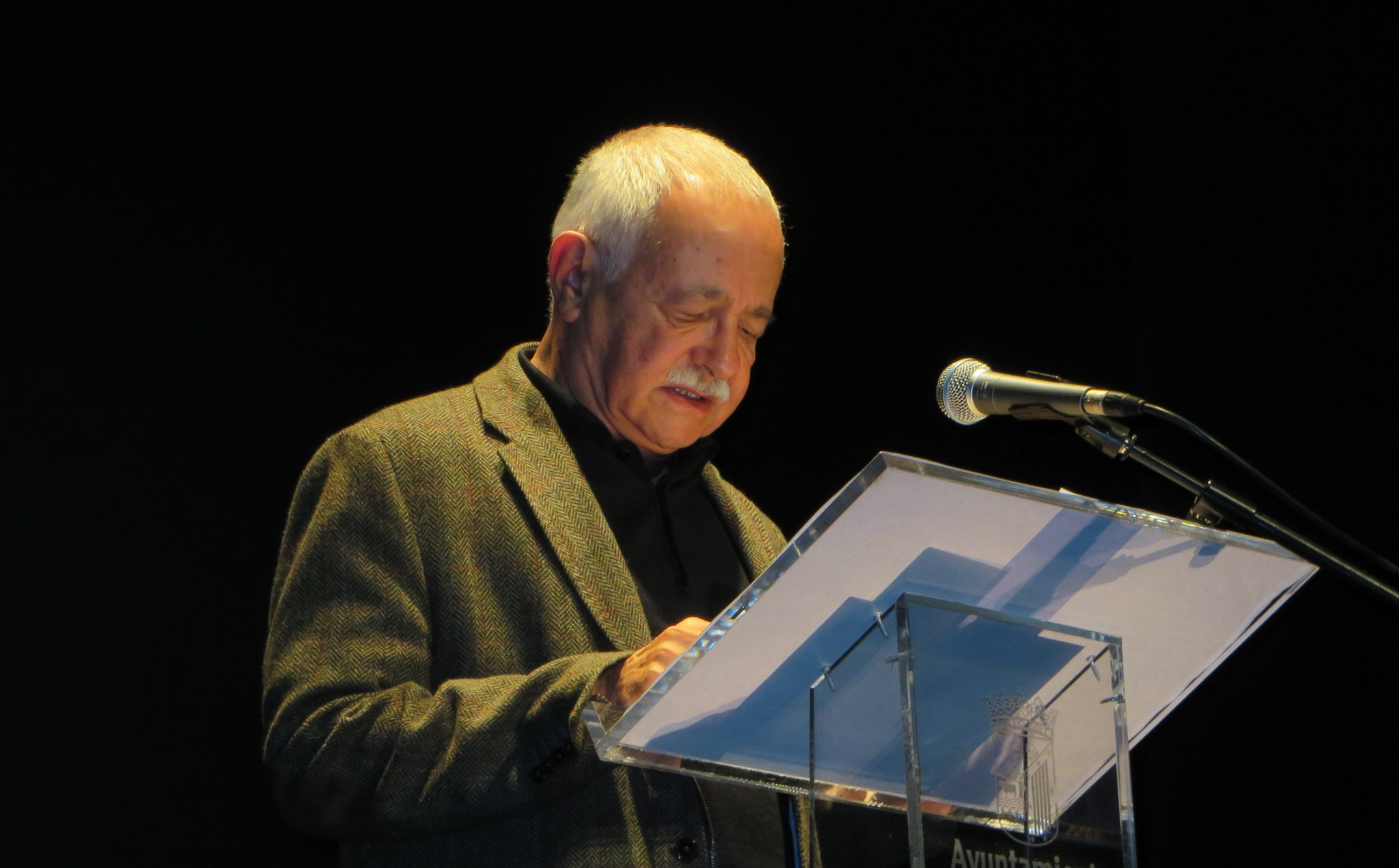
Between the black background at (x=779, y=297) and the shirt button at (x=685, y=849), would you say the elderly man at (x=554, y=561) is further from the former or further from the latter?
the black background at (x=779, y=297)

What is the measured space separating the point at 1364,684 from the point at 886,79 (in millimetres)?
1653

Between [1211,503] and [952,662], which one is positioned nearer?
[952,662]

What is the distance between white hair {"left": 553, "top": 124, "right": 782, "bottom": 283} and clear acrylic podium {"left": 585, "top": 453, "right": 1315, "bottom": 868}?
1.00 meters

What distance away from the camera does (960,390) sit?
153 cm

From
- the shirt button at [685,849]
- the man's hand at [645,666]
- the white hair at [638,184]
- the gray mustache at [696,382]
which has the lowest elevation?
the shirt button at [685,849]

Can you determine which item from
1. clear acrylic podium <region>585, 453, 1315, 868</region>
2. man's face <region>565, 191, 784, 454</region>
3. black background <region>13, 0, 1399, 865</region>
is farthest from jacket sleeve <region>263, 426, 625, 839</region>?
black background <region>13, 0, 1399, 865</region>

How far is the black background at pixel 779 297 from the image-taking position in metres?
2.41

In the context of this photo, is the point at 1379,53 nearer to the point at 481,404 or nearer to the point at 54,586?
the point at 481,404

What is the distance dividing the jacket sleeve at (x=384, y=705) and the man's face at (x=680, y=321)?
443 mm

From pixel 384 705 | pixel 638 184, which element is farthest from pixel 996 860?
pixel 638 184

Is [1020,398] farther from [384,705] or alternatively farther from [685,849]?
[384,705]

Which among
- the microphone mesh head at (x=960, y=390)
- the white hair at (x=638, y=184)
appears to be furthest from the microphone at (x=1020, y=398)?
the white hair at (x=638, y=184)

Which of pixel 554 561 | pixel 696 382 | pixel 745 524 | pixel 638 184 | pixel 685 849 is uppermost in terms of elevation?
pixel 638 184

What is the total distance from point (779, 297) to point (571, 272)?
1029 mm
